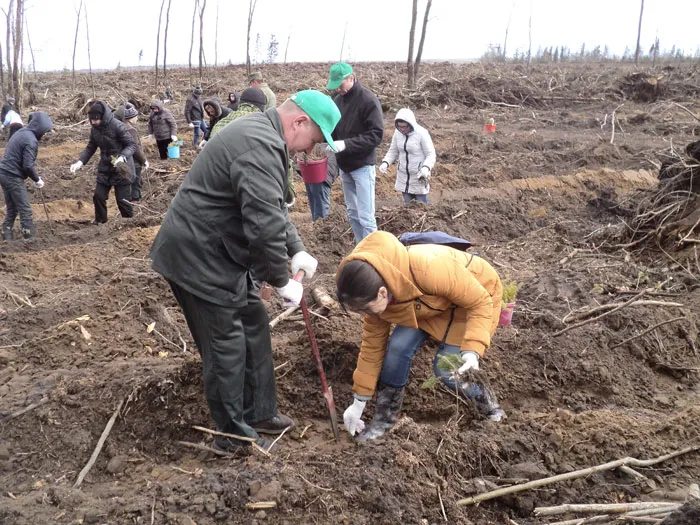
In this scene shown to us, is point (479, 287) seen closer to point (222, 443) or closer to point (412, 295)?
point (412, 295)

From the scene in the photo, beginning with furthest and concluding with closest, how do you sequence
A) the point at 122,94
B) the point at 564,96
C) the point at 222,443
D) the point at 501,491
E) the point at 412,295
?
the point at 122,94, the point at 564,96, the point at 222,443, the point at 412,295, the point at 501,491

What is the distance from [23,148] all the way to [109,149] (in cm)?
108

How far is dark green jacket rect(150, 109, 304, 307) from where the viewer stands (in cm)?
265

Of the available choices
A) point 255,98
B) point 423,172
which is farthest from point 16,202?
point 423,172

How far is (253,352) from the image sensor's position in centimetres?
326

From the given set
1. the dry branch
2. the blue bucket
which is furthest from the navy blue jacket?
the dry branch

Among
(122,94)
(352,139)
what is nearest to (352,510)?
(352,139)

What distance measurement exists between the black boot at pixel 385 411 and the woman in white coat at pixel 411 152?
386cm

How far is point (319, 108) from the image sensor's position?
2812 millimetres

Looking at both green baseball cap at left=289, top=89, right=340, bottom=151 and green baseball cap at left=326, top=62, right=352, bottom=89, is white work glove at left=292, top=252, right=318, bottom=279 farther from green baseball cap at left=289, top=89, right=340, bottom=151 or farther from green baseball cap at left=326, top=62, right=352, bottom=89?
green baseball cap at left=326, top=62, right=352, bottom=89

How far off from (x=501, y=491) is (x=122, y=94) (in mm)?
22502

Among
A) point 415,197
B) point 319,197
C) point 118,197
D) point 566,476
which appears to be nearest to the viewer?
point 566,476

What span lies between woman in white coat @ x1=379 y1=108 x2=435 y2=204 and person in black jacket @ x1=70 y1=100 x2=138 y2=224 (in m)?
3.51

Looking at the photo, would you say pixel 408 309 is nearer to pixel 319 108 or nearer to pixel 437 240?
pixel 437 240
